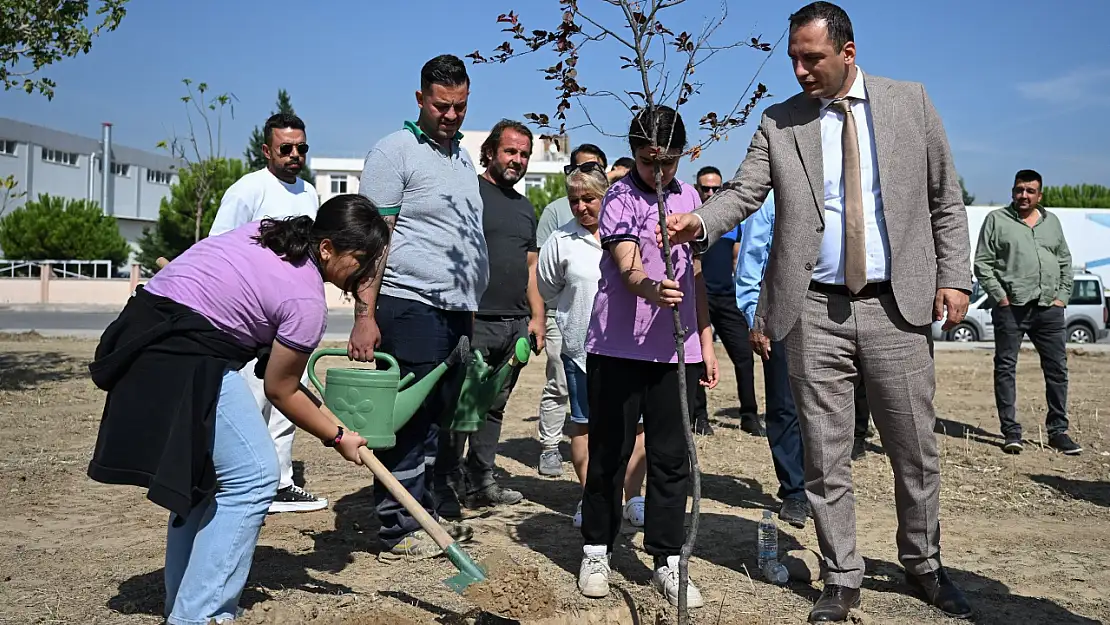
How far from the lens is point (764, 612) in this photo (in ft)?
12.8

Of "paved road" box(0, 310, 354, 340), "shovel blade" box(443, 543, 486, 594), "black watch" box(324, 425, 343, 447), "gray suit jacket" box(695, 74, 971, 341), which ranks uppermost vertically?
"gray suit jacket" box(695, 74, 971, 341)

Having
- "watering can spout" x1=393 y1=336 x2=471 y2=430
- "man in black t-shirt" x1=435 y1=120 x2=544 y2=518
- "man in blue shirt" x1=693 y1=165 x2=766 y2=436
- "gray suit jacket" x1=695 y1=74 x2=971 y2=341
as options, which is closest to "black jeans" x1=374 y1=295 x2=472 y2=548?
"watering can spout" x1=393 y1=336 x2=471 y2=430

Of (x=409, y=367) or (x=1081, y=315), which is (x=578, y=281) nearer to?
(x=409, y=367)

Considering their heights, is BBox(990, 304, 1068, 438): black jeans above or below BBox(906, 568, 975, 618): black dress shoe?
above

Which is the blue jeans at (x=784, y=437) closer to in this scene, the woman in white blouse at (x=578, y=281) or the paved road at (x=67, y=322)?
the woman in white blouse at (x=578, y=281)

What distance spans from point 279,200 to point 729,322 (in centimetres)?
416

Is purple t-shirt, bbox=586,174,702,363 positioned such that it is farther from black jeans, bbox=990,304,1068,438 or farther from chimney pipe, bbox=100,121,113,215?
chimney pipe, bbox=100,121,113,215

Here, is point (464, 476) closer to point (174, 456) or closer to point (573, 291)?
point (573, 291)

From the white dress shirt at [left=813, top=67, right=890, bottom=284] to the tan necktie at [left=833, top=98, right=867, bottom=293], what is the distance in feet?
0.11

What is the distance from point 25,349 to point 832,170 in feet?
47.8

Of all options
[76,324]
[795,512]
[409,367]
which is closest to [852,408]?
[795,512]

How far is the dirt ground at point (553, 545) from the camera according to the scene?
3.87 metres

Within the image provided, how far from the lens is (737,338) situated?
8305 millimetres

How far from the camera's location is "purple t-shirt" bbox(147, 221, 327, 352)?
3.21 m
